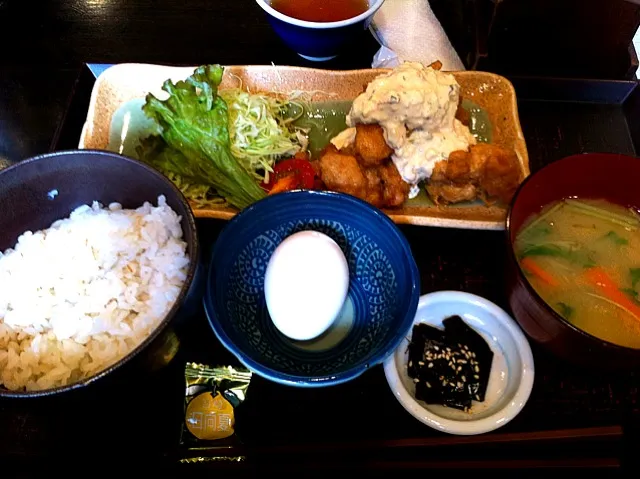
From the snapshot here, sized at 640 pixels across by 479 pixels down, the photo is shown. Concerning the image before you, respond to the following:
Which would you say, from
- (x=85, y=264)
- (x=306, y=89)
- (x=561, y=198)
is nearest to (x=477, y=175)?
(x=561, y=198)

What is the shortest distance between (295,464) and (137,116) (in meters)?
1.61

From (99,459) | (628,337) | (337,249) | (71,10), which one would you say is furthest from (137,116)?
(628,337)

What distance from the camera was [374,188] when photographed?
7.07 ft

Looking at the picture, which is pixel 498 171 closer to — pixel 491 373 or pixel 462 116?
pixel 462 116

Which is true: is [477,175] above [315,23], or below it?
below

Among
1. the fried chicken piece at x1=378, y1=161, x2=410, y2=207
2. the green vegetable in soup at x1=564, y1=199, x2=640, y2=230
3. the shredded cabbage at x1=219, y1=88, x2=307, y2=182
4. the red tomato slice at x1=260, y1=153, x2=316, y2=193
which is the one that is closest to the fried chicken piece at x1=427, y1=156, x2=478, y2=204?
the fried chicken piece at x1=378, y1=161, x2=410, y2=207

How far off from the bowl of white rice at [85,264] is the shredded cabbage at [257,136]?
1.96 feet

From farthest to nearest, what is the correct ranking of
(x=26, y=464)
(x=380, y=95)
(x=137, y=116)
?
(x=137, y=116) < (x=380, y=95) < (x=26, y=464)

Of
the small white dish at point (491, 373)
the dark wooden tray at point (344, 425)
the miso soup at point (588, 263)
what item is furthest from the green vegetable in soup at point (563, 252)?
the small white dish at point (491, 373)

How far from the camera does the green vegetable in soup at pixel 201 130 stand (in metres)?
2.16

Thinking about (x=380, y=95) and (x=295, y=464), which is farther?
(x=380, y=95)

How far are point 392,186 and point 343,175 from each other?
0.69ft

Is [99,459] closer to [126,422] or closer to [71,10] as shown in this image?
[126,422]

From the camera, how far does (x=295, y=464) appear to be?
1493 millimetres
